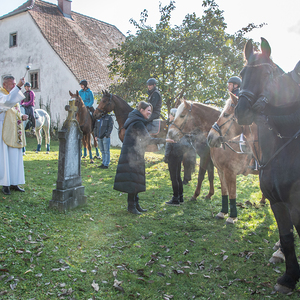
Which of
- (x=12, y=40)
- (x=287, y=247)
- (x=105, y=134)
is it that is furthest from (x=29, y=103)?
(x=12, y=40)

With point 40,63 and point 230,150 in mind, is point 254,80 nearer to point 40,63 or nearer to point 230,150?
point 230,150

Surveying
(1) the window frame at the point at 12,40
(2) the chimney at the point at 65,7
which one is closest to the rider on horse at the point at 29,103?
(1) the window frame at the point at 12,40

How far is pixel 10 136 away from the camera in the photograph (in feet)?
20.4

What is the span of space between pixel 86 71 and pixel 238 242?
2027 centimetres

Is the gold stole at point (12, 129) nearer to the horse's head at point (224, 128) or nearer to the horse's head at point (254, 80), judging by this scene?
the horse's head at point (224, 128)

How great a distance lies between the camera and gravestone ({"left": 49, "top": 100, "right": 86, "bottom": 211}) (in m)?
5.77

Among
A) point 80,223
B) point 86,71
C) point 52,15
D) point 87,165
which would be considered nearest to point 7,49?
point 52,15

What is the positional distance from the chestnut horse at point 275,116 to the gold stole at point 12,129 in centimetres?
523

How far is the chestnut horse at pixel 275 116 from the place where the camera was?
293 centimetres

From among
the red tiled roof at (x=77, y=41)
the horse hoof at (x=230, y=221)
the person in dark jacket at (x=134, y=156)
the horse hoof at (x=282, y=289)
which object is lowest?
the horse hoof at (x=282, y=289)

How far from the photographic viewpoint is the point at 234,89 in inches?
237

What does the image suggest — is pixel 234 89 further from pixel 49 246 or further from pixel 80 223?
pixel 49 246

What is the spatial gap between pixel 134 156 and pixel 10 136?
115 inches

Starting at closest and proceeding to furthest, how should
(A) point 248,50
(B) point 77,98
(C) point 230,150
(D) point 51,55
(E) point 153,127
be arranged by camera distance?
(A) point 248,50
(C) point 230,150
(E) point 153,127
(B) point 77,98
(D) point 51,55
